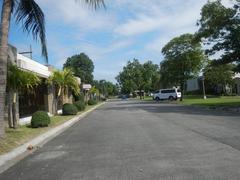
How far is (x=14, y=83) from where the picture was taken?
1755cm

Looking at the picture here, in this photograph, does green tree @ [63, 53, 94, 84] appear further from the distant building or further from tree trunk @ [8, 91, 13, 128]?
tree trunk @ [8, 91, 13, 128]

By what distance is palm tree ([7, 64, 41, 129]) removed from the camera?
57.2 ft

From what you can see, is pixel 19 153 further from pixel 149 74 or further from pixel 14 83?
pixel 149 74

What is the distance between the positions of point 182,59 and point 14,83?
46.4m

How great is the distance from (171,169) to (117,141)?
17.3 ft

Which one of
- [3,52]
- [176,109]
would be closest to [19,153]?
[3,52]

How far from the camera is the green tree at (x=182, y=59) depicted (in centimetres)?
6097

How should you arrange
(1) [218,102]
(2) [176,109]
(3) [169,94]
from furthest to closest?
(3) [169,94] → (1) [218,102] → (2) [176,109]

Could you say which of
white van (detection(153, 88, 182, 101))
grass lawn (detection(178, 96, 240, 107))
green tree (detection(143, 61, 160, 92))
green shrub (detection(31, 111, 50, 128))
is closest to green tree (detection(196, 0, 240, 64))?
grass lawn (detection(178, 96, 240, 107))

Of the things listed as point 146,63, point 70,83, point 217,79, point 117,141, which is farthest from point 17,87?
point 146,63

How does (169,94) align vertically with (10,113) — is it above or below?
above

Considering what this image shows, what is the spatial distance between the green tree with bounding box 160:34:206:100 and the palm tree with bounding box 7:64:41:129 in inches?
1756

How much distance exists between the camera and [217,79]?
228 ft

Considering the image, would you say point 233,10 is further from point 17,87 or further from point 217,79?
point 217,79
